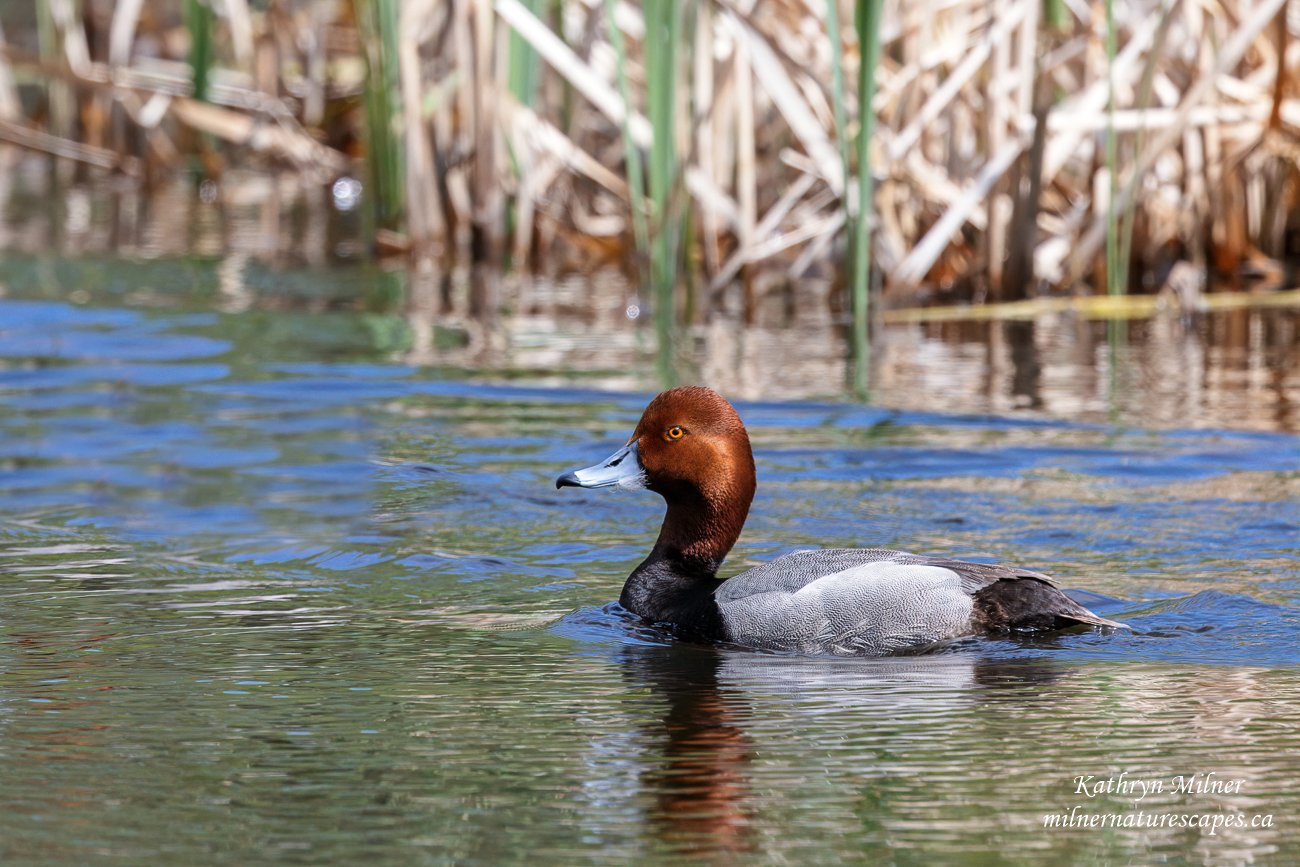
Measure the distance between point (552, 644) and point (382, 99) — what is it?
706 cm

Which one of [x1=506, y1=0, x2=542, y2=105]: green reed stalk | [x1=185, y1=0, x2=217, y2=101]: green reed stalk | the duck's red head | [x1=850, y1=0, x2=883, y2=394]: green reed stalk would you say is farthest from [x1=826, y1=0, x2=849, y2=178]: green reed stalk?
[x1=185, y1=0, x2=217, y2=101]: green reed stalk

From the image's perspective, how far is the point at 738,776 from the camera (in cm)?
395

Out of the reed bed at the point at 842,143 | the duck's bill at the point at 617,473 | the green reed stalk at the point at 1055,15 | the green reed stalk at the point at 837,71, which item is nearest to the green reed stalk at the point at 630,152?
the reed bed at the point at 842,143

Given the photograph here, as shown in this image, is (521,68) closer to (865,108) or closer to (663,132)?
(663,132)

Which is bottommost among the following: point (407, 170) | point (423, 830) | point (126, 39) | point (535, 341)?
point (423, 830)

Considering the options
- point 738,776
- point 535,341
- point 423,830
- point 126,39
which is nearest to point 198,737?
point 423,830

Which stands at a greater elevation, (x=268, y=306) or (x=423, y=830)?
(x=268, y=306)

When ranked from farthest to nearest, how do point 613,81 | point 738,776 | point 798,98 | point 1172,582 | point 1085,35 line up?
1. point 613,81
2. point 1085,35
3. point 798,98
4. point 1172,582
5. point 738,776

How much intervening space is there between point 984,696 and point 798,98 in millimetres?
5719

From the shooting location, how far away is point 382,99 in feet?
38.1

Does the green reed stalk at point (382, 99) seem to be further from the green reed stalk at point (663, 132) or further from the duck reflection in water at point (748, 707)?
the duck reflection in water at point (748, 707)

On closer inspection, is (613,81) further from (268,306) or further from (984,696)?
(984,696)

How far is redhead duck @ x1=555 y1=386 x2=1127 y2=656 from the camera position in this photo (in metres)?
5.09

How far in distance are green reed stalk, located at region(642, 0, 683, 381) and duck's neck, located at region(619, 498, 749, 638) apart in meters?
3.25
